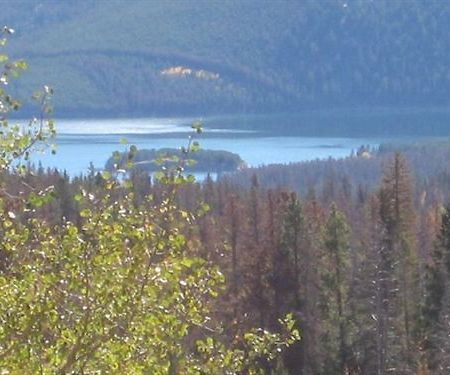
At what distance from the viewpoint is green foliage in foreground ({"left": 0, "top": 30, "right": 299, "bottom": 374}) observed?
8.84 meters

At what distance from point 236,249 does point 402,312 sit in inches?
405

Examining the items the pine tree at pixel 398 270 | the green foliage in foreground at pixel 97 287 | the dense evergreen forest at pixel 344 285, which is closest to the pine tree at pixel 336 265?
the dense evergreen forest at pixel 344 285

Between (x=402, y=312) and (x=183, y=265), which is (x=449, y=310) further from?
(x=183, y=265)

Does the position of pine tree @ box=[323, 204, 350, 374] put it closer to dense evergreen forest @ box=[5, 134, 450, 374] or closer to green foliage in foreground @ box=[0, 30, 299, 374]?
dense evergreen forest @ box=[5, 134, 450, 374]

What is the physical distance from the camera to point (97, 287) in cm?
883

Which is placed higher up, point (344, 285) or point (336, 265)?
point (336, 265)

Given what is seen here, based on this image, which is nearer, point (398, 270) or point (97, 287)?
point (97, 287)

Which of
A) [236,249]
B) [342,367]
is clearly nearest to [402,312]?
[342,367]

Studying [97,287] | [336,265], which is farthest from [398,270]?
[97,287]

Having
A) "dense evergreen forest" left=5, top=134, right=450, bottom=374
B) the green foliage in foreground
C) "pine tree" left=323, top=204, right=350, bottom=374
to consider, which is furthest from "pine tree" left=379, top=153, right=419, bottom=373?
the green foliage in foreground

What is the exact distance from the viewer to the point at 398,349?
35344mm

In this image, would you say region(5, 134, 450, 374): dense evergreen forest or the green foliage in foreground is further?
region(5, 134, 450, 374): dense evergreen forest

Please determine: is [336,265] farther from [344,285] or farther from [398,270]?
[398,270]

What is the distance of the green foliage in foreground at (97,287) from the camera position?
348 inches
